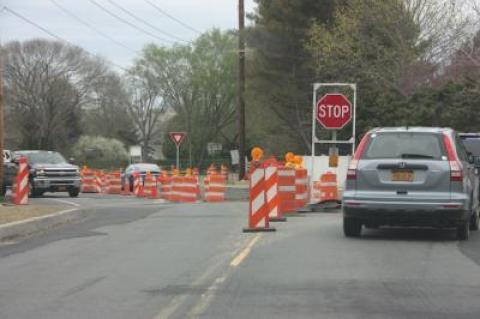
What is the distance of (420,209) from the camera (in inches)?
476

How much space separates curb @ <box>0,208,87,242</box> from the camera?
13812mm

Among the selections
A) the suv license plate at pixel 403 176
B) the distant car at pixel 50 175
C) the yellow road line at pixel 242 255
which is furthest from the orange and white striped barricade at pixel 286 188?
the distant car at pixel 50 175

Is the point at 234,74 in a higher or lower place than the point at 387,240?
higher

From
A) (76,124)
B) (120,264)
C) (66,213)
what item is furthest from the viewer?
(76,124)

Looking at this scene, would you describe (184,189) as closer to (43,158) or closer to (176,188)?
(176,188)

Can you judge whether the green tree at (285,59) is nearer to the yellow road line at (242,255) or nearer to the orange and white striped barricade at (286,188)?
the orange and white striped barricade at (286,188)

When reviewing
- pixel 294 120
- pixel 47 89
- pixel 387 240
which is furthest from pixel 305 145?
pixel 47 89

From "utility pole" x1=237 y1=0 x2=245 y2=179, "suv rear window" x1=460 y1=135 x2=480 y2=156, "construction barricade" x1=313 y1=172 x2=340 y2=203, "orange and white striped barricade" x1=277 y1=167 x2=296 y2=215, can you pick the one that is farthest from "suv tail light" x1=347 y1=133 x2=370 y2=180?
"utility pole" x1=237 y1=0 x2=245 y2=179

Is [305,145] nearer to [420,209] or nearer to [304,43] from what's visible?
[304,43]

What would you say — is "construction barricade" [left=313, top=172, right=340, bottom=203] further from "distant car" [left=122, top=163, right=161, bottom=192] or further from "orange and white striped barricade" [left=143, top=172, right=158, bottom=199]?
"distant car" [left=122, top=163, right=161, bottom=192]

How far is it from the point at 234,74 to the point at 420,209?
63740 mm

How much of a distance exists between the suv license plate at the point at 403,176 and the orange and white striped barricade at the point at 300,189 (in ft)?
23.6

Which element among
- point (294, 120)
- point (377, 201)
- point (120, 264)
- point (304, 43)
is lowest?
point (120, 264)

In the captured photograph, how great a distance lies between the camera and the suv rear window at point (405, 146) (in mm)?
12320
